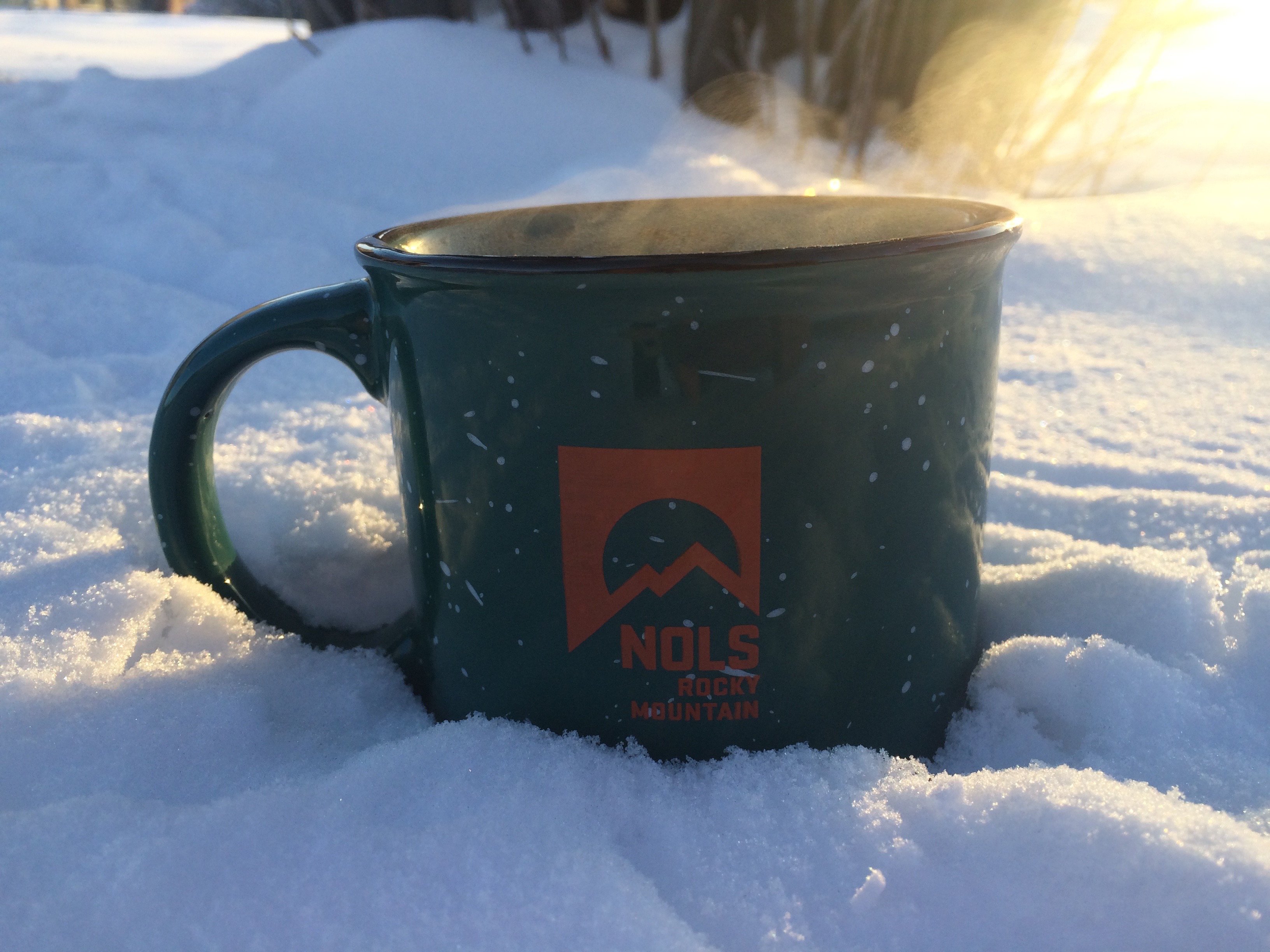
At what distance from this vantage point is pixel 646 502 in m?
0.53

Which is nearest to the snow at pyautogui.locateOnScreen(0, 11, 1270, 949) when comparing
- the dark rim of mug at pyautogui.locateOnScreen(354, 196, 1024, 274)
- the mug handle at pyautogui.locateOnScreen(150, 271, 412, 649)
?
the mug handle at pyautogui.locateOnScreen(150, 271, 412, 649)

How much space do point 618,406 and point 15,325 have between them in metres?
1.14

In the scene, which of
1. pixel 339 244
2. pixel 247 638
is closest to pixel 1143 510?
pixel 247 638

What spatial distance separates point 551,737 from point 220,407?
1.13 feet

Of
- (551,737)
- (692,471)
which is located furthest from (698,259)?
(551,737)

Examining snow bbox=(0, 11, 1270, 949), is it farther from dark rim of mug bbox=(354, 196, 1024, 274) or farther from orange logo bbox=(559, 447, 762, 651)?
dark rim of mug bbox=(354, 196, 1024, 274)

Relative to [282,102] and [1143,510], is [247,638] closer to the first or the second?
[1143,510]

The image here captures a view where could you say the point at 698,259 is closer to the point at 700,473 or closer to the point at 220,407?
the point at 700,473

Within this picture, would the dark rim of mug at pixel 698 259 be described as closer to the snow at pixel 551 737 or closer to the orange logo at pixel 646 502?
the orange logo at pixel 646 502

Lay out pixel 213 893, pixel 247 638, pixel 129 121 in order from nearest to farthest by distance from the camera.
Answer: pixel 213 893 → pixel 247 638 → pixel 129 121

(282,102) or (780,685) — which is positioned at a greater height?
(282,102)

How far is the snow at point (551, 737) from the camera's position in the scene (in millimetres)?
476

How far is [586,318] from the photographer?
20.1 inches

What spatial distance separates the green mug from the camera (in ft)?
1.68
